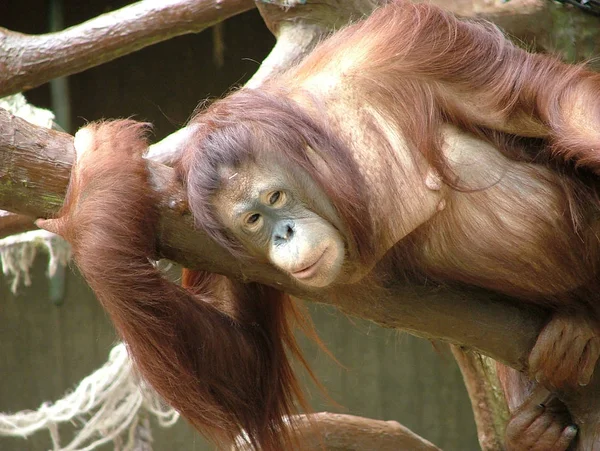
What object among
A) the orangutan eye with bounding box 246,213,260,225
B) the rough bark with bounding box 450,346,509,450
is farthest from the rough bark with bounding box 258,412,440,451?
the orangutan eye with bounding box 246,213,260,225

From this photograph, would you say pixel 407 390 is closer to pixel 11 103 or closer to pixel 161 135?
pixel 161 135

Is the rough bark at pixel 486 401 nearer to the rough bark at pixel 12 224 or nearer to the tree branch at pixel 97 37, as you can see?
the tree branch at pixel 97 37

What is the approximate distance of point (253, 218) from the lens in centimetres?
231

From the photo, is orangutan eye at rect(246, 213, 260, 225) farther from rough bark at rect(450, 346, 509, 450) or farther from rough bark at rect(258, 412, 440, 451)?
rough bark at rect(450, 346, 509, 450)

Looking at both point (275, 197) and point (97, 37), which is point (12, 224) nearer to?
point (97, 37)

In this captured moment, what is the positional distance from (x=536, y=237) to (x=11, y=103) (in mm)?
3150

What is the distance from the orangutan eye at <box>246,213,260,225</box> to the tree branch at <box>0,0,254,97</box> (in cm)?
205

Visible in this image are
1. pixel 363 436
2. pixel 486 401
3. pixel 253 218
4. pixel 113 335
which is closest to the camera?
pixel 253 218

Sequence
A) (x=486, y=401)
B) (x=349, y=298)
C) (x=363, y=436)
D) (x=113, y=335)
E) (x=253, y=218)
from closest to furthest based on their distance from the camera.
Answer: (x=253, y=218), (x=349, y=298), (x=363, y=436), (x=486, y=401), (x=113, y=335)

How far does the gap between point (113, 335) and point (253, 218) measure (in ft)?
14.6

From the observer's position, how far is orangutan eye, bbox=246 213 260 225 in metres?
2.29

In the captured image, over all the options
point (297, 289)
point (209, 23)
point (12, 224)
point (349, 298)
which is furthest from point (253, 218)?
point (12, 224)

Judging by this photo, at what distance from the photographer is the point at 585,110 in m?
2.42

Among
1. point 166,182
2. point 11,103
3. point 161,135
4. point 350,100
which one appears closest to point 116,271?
point 166,182
